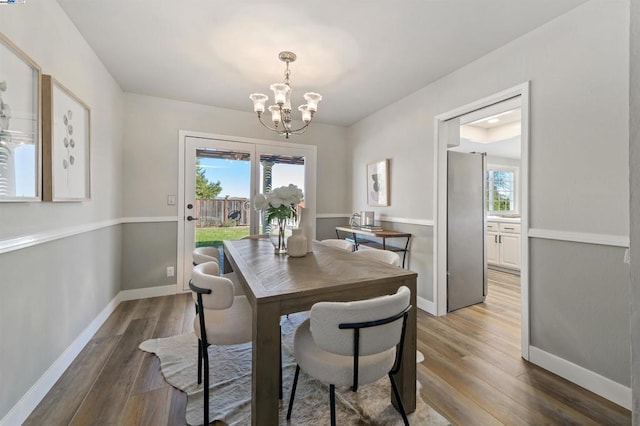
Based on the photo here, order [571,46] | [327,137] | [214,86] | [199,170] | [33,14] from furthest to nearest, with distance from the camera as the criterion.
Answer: [327,137], [199,170], [214,86], [571,46], [33,14]

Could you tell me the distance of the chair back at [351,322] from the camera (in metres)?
1.03

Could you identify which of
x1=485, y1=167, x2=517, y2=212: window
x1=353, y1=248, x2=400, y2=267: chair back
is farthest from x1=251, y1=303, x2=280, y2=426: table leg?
x1=485, y1=167, x2=517, y2=212: window

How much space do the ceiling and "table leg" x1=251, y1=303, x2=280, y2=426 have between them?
1.86 metres

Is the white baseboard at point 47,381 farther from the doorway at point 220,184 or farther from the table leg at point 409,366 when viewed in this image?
the table leg at point 409,366

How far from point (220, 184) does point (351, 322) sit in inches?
120

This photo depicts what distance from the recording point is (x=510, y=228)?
14.8 feet

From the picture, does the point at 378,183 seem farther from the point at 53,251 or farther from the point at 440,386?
the point at 53,251

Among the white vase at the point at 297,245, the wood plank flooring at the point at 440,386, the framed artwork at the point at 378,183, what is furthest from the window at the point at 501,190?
the white vase at the point at 297,245

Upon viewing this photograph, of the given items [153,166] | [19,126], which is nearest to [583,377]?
[19,126]

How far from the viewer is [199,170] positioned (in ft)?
11.6

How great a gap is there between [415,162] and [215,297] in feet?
8.40

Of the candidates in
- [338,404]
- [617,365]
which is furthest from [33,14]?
[617,365]

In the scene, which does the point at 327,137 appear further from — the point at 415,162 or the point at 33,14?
the point at 33,14

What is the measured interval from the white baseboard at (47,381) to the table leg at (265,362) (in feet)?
4.13
